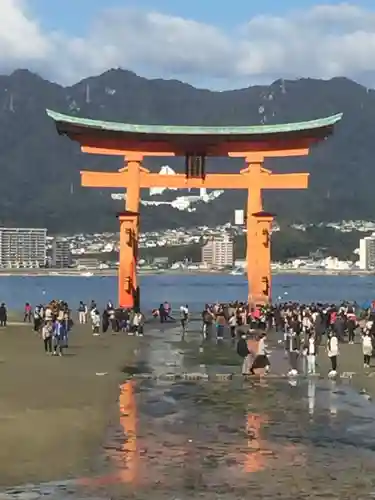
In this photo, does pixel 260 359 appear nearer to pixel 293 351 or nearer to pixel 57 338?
pixel 293 351

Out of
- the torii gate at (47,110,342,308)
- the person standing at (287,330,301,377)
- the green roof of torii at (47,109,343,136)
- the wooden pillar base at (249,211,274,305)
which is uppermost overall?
the green roof of torii at (47,109,343,136)

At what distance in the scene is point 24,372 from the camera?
2617 cm

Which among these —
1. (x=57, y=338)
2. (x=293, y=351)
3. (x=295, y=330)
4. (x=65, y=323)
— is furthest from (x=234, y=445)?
(x=65, y=323)

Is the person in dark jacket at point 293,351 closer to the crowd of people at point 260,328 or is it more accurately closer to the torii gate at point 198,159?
the crowd of people at point 260,328

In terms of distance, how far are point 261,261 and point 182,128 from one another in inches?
310

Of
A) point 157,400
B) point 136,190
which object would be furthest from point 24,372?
point 136,190

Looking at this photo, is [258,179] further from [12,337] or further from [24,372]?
[24,372]

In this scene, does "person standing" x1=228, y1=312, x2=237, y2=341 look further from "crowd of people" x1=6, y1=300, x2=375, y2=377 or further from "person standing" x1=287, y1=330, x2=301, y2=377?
"person standing" x1=287, y1=330, x2=301, y2=377

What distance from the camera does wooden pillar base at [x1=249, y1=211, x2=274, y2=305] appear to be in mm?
48312

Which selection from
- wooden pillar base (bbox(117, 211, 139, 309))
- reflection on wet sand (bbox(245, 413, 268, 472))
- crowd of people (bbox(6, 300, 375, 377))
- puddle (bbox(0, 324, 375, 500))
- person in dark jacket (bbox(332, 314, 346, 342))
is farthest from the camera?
wooden pillar base (bbox(117, 211, 139, 309))

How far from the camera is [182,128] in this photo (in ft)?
157

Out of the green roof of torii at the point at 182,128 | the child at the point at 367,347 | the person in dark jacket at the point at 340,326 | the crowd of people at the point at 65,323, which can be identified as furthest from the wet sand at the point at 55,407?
the green roof of torii at the point at 182,128

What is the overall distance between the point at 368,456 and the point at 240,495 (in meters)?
3.38

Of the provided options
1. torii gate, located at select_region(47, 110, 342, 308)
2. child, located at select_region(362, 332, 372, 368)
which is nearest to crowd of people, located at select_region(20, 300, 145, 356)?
torii gate, located at select_region(47, 110, 342, 308)
